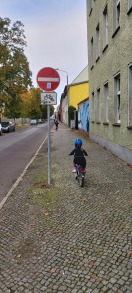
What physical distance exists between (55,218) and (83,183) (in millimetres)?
2350

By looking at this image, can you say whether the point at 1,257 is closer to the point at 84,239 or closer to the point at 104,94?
the point at 84,239

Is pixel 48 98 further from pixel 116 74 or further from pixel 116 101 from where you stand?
pixel 116 101

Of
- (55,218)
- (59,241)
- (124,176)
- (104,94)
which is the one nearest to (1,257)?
(59,241)

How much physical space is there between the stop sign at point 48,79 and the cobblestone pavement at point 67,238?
2.42 meters

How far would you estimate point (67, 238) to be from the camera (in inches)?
166

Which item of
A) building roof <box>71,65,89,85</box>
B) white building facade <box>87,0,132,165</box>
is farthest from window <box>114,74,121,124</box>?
building roof <box>71,65,89,85</box>

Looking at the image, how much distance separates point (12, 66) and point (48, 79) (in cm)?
3428

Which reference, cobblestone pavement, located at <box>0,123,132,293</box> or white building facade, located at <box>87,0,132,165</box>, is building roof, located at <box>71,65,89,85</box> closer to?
white building facade, located at <box>87,0,132,165</box>

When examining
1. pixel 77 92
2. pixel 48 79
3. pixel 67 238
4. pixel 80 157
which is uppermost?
pixel 77 92

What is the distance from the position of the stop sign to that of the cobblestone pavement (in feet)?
7.93

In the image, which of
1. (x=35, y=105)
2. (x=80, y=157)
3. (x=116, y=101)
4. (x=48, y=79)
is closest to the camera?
(x=48, y=79)

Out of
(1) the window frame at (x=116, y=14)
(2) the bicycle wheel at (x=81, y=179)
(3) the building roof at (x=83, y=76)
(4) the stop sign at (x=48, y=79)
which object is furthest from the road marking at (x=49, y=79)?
(3) the building roof at (x=83, y=76)

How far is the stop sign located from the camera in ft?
22.9

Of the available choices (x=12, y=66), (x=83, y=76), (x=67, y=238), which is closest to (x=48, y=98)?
(x=67, y=238)
